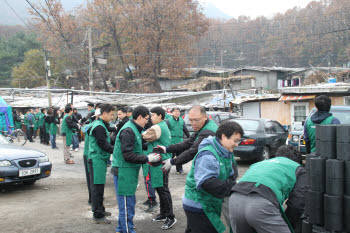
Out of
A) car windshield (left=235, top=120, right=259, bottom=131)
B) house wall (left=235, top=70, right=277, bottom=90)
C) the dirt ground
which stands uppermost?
house wall (left=235, top=70, right=277, bottom=90)

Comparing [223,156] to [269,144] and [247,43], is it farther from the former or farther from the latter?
[247,43]

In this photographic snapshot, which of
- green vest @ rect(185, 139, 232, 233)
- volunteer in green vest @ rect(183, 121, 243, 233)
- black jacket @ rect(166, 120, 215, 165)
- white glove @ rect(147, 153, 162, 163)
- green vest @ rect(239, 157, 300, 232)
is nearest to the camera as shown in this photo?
green vest @ rect(239, 157, 300, 232)

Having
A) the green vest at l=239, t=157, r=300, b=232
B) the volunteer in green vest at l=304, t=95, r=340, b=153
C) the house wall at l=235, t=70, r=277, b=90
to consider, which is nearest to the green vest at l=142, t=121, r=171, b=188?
the volunteer in green vest at l=304, t=95, r=340, b=153

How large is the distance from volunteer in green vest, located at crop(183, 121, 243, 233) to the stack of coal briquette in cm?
71

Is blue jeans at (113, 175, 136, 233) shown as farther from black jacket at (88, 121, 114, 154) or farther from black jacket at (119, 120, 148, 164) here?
black jacket at (88, 121, 114, 154)

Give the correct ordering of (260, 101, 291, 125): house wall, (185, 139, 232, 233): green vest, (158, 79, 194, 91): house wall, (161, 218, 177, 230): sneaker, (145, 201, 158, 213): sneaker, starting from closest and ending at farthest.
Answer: (185, 139, 232, 233): green vest
(161, 218, 177, 230): sneaker
(145, 201, 158, 213): sneaker
(260, 101, 291, 125): house wall
(158, 79, 194, 91): house wall

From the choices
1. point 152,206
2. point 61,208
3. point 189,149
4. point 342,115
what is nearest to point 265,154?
point 342,115

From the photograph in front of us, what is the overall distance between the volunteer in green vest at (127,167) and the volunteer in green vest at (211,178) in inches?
54.9

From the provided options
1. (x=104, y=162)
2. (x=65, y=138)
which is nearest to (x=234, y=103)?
(x=65, y=138)

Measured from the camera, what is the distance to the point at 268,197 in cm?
264

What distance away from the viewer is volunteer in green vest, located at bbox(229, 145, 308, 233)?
8.61ft

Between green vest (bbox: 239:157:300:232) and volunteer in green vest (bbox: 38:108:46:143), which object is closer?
green vest (bbox: 239:157:300:232)

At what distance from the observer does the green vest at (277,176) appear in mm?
2742

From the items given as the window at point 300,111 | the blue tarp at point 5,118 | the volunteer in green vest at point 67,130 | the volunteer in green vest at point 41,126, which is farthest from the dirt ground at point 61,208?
the window at point 300,111
